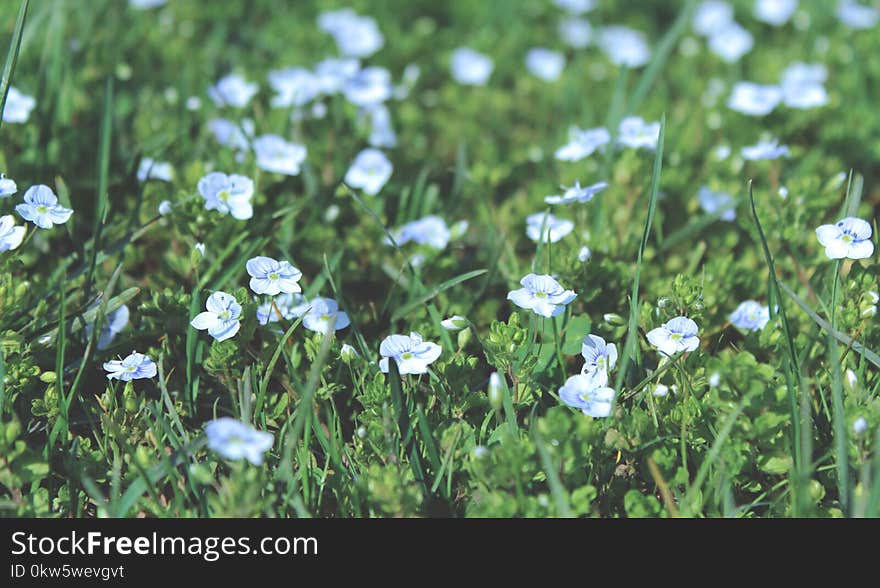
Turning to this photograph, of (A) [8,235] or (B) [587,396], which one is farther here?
(A) [8,235]

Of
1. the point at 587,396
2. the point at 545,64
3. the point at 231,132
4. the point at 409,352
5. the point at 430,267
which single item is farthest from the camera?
the point at 545,64

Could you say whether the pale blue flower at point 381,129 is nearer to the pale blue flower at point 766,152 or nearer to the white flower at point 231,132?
the white flower at point 231,132

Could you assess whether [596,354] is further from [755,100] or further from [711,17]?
[711,17]

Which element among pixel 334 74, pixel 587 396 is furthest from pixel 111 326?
pixel 334 74

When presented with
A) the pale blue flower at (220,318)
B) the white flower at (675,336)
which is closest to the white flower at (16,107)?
the pale blue flower at (220,318)

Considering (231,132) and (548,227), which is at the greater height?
(231,132)

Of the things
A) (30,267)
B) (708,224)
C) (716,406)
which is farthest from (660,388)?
(30,267)

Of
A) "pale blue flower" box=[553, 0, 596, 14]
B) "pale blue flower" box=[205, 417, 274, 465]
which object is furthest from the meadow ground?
"pale blue flower" box=[553, 0, 596, 14]
